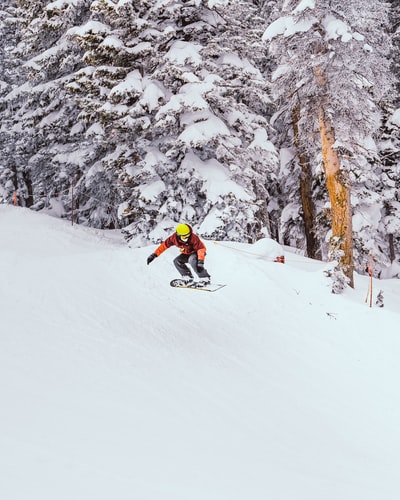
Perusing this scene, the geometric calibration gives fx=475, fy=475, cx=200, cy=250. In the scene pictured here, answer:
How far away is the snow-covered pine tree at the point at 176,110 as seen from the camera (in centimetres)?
1574

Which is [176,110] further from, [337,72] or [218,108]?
[337,72]

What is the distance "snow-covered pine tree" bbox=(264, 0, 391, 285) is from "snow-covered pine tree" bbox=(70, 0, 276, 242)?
3356 millimetres

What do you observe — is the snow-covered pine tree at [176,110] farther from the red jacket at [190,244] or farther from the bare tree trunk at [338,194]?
the red jacket at [190,244]

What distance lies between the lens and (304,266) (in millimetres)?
15508

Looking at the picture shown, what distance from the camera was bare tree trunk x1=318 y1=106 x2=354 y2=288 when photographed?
1295 cm

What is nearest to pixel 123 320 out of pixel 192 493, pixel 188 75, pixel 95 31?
pixel 192 493

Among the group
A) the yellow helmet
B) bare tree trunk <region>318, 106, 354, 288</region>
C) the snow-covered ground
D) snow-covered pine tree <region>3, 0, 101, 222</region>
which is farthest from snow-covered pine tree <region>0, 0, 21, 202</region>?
bare tree trunk <region>318, 106, 354, 288</region>

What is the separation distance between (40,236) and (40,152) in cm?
871

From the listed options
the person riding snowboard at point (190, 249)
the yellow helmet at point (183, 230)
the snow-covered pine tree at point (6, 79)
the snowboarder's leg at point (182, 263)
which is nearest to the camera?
the yellow helmet at point (183, 230)

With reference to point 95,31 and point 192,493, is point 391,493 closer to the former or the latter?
point 192,493

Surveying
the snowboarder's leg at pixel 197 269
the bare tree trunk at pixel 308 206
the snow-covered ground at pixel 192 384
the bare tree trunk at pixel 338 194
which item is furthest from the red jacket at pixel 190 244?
the bare tree trunk at pixel 308 206

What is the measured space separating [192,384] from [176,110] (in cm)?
1032

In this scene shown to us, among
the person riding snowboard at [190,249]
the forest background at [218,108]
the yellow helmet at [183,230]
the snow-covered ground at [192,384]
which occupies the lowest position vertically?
the snow-covered ground at [192,384]

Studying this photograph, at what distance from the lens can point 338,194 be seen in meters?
13.0
